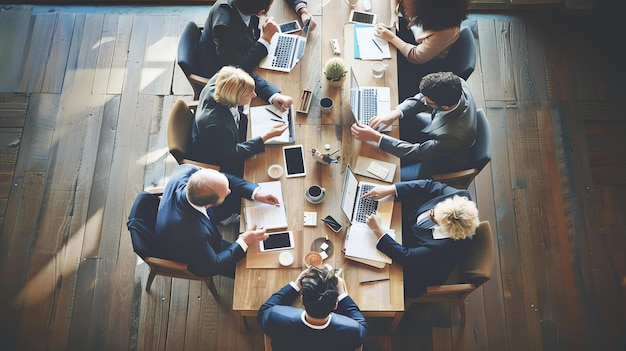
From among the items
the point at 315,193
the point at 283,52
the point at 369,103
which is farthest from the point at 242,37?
the point at 315,193

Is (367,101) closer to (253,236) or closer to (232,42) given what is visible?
(232,42)

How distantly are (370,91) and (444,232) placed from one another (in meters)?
1.20

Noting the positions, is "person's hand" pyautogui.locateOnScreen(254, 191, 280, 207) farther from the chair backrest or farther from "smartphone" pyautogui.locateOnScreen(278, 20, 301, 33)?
the chair backrest

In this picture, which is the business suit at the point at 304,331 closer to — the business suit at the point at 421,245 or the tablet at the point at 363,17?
the business suit at the point at 421,245

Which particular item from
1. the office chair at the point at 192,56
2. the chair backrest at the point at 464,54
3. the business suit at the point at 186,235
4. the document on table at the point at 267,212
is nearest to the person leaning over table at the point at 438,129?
the chair backrest at the point at 464,54

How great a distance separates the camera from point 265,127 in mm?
3209

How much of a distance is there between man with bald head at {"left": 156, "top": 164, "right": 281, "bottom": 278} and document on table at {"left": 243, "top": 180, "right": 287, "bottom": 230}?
0.04m

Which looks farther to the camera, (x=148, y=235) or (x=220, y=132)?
(x=220, y=132)

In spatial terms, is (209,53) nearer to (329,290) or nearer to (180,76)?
(180,76)

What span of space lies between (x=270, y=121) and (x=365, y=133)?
686mm

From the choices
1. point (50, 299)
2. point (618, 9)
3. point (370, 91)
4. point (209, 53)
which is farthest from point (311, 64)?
point (618, 9)

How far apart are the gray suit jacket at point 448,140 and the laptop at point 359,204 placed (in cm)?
33

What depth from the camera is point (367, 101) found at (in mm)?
3314

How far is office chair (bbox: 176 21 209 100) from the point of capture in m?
3.42
